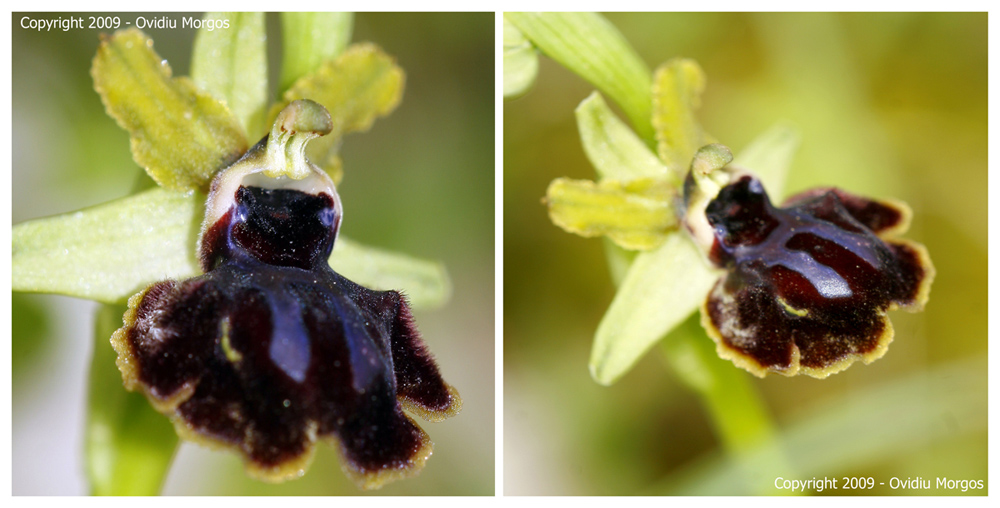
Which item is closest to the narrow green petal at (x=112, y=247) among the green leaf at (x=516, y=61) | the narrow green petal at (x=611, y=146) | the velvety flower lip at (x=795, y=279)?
the green leaf at (x=516, y=61)

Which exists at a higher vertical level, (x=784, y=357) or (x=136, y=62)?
(x=136, y=62)

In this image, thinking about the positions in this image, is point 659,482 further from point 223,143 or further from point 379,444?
point 223,143

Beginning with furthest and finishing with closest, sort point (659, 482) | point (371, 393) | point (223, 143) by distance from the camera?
point (659, 482) → point (223, 143) → point (371, 393)

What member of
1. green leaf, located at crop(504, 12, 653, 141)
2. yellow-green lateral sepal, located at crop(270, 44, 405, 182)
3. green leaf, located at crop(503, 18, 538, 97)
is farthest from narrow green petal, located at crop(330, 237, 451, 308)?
green leaf, located at crop(504, 12, 653, 141)

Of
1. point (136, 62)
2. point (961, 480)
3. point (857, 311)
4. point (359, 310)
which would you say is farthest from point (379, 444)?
point (961, 480)

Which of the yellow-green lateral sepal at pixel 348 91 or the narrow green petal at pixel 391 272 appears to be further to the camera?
the narrow green petal at pixel 391 272

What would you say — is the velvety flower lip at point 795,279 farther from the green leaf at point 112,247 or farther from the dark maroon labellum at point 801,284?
the green leaf at point 112,247
